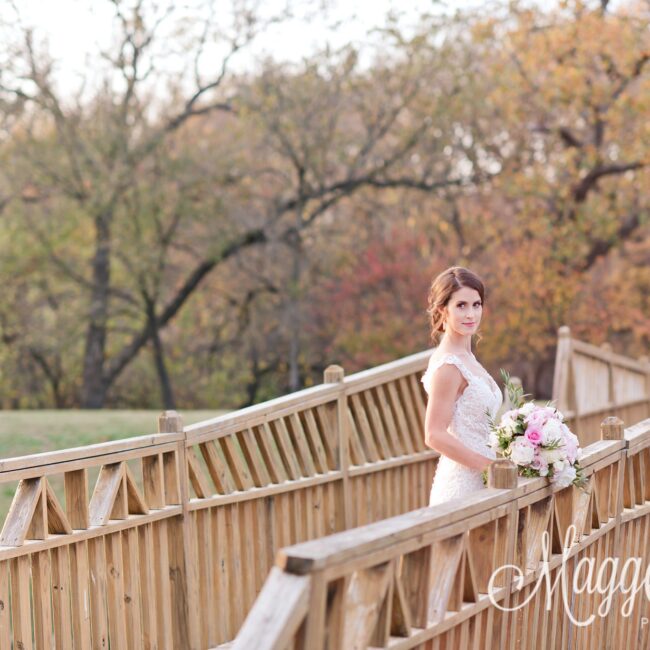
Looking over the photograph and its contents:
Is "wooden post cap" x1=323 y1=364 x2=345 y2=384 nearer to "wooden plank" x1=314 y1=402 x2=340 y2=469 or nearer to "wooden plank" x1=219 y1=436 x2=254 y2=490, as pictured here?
"wooden plank" x1=314 y1=402 x2=340 y2=469

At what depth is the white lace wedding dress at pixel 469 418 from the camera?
5449 millimetres

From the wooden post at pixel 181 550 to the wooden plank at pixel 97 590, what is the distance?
446 mm

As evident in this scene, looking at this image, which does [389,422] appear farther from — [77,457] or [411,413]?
[77,457]

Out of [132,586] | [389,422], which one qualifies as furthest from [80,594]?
[389,422]

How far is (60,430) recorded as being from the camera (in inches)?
495

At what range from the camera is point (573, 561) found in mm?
4836

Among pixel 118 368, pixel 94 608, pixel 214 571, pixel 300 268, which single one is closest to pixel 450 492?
pixel 214 571

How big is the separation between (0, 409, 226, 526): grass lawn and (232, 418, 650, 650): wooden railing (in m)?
6.57

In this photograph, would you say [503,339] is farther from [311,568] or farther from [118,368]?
[311,568]

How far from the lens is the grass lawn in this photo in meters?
11.7

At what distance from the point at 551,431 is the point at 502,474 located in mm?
602

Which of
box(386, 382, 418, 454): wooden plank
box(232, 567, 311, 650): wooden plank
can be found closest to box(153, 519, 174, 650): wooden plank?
box(386, 382, 418, 454): wooden plank

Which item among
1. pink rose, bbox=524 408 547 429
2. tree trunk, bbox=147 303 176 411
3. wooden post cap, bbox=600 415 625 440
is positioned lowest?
tree trunk, bbox=147 303 176 411

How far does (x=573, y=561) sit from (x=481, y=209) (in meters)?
20.7
